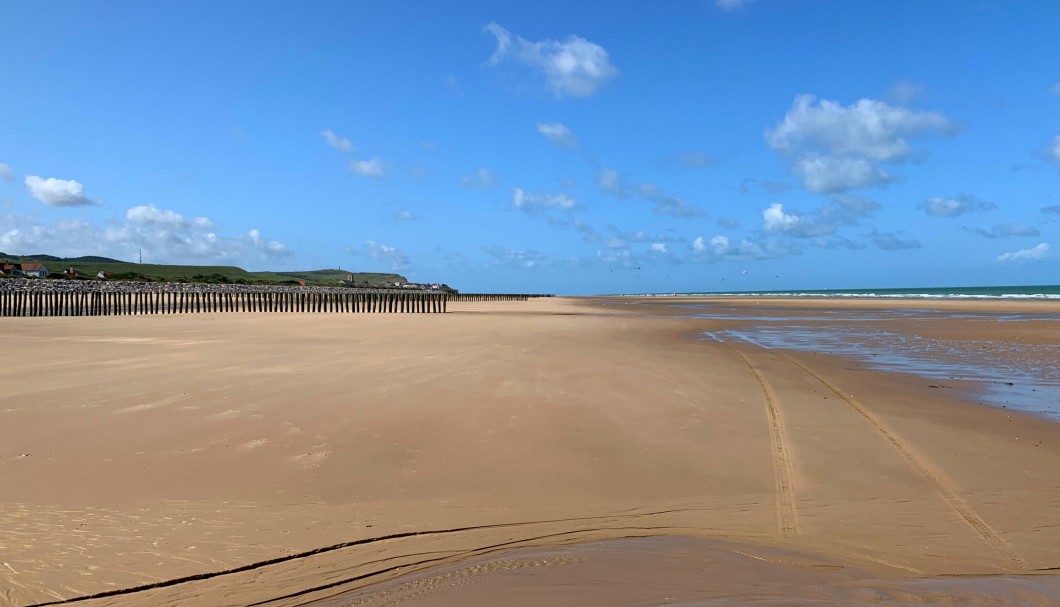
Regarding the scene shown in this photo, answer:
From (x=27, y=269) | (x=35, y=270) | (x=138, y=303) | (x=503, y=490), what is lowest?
(x=503, y=490)

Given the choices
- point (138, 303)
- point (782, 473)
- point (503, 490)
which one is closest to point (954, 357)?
point (782, 473)

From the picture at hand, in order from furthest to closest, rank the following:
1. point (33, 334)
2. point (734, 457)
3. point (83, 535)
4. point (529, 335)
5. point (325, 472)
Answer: point (529, 335)
point (33, 334)
point (734, 457)
point (325, 472)
point (83, 535)

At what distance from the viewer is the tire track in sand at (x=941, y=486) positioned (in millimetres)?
3961

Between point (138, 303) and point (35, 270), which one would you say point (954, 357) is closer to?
point (138, 303)

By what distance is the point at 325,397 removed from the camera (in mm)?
8570

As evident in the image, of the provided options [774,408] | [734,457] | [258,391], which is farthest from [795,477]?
[258,391]

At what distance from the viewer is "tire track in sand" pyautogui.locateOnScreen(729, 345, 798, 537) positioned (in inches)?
173

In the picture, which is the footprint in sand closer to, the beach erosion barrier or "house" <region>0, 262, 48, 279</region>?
the beach erosion barrier

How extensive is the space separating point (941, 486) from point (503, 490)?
3638 millimetres

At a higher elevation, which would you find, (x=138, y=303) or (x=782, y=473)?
(x=138, y=303)

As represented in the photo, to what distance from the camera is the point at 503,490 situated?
5023 mm

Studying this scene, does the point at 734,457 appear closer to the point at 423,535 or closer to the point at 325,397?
the point at 423,535

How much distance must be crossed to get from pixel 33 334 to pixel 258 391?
49.0 ft

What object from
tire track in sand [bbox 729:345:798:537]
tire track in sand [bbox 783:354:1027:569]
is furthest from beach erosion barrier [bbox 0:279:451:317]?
tire track in sand [bbox 783:354:1027:569]
